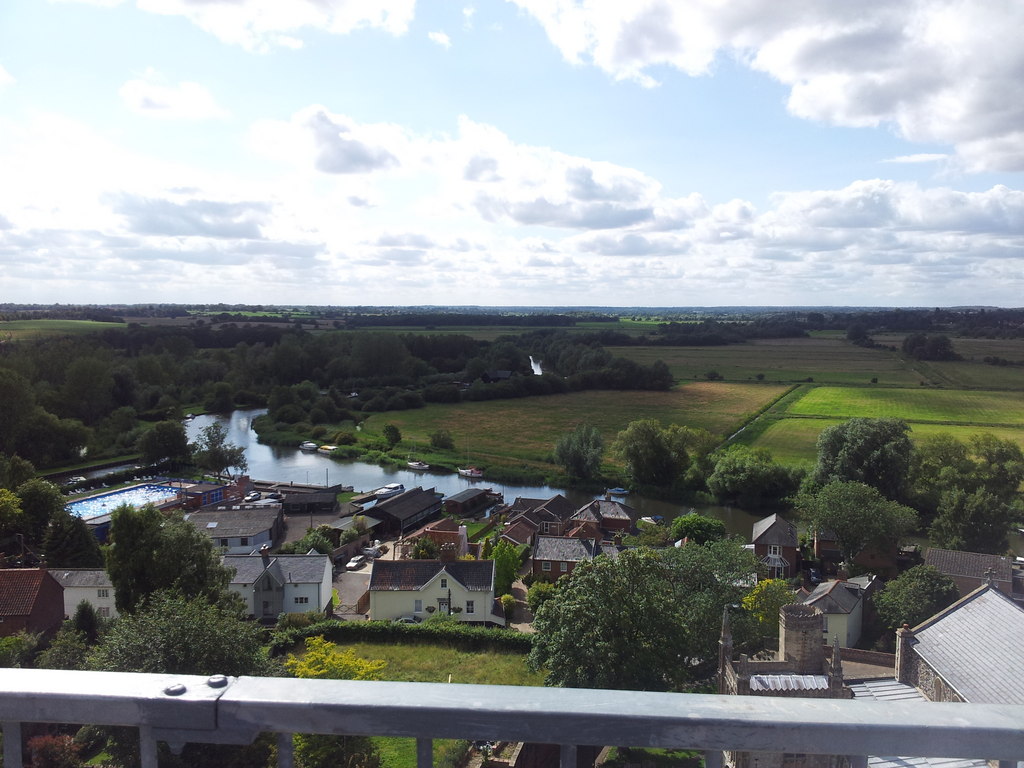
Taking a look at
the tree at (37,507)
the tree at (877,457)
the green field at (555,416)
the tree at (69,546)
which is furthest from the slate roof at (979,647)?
the green field at (555,416)

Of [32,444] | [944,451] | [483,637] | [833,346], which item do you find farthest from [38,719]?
[833,346]

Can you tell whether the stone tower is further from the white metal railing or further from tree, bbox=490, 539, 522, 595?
tree, bbox=490, 539, 522, 595

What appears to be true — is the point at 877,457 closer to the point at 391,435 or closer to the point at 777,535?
the point at 777,535

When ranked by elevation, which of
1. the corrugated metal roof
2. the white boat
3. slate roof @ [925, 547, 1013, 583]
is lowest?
the white boat

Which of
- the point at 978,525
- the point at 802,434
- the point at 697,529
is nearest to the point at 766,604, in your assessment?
the point at 697,529

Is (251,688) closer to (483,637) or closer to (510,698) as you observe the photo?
(510,698)

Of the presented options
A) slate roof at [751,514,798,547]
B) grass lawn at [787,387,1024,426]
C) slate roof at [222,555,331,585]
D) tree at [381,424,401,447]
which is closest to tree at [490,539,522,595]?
slate roof at [222,555,331,585]

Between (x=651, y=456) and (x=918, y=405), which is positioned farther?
(x=918, y=405)
